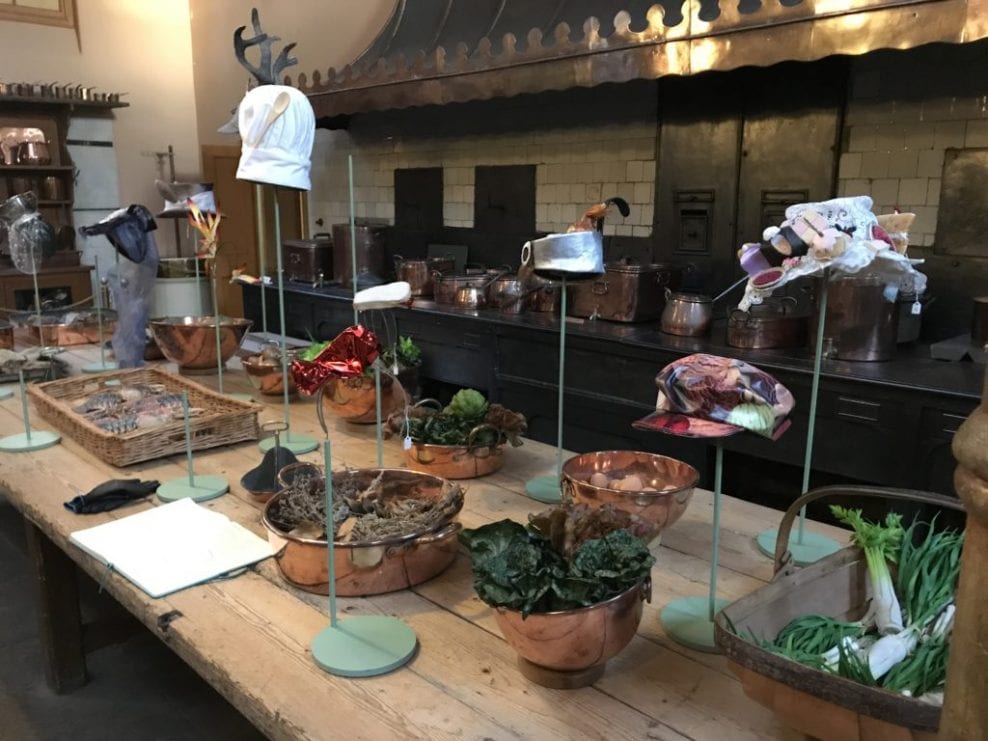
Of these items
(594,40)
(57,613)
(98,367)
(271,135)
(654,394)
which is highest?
(594,40)

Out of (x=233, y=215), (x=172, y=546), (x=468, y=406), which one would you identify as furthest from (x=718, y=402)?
(x=233, y=215)

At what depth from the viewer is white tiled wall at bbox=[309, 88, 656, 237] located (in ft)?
13.7

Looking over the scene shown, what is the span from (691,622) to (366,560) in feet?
1.81

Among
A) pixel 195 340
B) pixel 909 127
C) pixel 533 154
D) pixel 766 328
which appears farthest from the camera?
pixel 533 154

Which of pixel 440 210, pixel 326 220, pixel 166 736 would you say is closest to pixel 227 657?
pixel 166 736

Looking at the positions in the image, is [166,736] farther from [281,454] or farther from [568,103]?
[568,103]

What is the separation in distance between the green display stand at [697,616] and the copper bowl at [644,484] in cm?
12

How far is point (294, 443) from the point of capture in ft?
7.21

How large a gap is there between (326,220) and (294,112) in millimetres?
4285

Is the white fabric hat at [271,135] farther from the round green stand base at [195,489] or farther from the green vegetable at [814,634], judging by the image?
the green vegetable at [814,634]

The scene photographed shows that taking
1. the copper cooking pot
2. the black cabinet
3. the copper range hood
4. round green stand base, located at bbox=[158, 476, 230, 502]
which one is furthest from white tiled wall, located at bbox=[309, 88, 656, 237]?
round green stand base, located at bbox=[158, 476, 230, 502]

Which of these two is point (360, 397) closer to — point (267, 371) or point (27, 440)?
point (267, 371)

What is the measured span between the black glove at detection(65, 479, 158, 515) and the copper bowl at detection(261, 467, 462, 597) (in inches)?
21.4

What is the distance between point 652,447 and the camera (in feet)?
11.0
